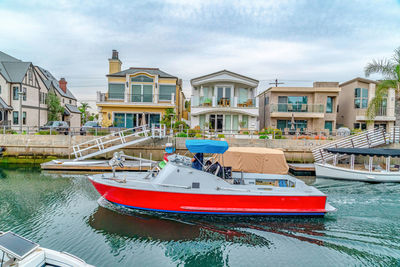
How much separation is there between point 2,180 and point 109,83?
52.3 feet

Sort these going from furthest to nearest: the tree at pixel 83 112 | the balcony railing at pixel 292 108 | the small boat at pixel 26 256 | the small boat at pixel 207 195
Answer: the tree at pixel 83 112
the balcony railing at pixel 292 108
the small boat at pixel 207 195
the small boat at pixel 26 256

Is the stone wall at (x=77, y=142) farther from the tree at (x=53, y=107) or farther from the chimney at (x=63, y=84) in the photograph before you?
the chimney at (x=63, y=84)

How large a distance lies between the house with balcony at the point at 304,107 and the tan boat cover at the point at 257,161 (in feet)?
55.6

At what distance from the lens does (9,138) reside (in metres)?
20.7

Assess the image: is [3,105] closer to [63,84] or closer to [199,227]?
[63,84]

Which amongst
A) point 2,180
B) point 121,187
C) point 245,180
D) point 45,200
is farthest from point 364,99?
point 2,180

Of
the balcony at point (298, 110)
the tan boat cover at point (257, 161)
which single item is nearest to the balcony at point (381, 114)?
the balcony at point (298, 110)

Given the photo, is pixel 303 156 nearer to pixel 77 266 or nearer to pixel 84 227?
pixel 84 227

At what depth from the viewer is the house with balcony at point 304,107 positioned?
2859 centimetres

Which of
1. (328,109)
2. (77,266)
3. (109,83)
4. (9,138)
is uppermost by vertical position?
(109,83)

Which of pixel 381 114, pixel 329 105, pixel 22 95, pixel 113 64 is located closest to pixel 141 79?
pixel 113 64

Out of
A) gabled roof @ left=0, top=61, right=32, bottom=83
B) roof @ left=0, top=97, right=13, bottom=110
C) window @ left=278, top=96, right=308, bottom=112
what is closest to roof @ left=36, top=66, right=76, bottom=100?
gabled roof @ left=0, top=61, right=32, bottom=83

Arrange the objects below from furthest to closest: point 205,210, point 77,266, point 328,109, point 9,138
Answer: point 328,109
point 9,138
point 205,210
point 77,266

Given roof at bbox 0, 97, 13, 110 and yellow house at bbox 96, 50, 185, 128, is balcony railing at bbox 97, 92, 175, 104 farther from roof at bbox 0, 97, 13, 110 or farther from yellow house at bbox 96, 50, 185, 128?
roof at bbox 0, 97, 13, 110
